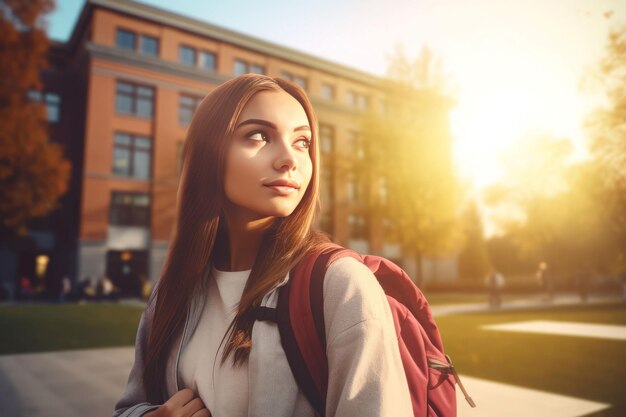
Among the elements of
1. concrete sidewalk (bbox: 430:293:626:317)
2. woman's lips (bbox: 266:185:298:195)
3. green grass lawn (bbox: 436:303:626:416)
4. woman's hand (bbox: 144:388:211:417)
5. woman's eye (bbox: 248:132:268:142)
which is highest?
woman's eye (bbox: 248:132:268:142)

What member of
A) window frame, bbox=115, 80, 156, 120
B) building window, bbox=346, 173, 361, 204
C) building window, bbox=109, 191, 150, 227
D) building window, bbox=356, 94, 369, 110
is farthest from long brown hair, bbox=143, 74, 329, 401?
building window, bbox=356, 94, 369, 110

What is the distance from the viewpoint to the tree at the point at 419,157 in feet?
70.2

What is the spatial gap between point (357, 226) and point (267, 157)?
32708 mm

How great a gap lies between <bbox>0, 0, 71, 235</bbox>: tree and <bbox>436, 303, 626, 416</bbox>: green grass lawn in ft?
56.7

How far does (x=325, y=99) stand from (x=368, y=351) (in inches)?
1258

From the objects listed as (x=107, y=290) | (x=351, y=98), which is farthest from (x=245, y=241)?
(x=351, y=98)

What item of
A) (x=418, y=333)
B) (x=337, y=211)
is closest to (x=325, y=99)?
(x=337, y=211)

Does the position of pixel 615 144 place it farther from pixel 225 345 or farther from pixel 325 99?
pixel 325 99

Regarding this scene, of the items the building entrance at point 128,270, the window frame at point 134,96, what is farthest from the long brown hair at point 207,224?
the window frame at point 134,96

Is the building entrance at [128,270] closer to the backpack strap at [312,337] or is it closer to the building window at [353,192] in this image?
the building window at [353,192]

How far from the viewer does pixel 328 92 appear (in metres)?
32.6

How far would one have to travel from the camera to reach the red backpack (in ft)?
3.82

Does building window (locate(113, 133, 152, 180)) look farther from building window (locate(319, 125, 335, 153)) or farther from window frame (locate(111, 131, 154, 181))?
building window (locate(319, 125, 335, 153))

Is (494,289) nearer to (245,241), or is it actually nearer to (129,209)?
(245,241)
